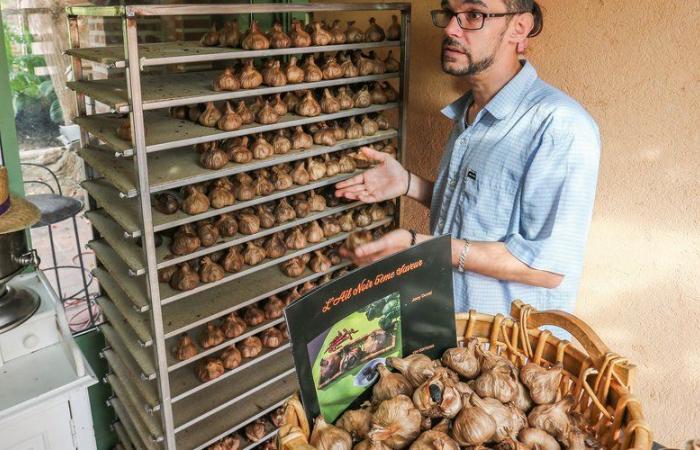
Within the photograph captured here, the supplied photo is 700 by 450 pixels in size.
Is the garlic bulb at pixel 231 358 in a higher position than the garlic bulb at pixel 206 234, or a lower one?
lower

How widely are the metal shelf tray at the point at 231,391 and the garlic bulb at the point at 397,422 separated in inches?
47.9

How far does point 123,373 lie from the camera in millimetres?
2246

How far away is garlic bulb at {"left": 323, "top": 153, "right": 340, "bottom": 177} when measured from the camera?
2.20 m

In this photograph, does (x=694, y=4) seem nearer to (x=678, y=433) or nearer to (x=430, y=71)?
(x=430, y=71)

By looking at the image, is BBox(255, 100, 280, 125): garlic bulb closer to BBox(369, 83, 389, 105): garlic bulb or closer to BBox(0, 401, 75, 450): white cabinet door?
BBox(369, 83, 389, 105): garlic bulb

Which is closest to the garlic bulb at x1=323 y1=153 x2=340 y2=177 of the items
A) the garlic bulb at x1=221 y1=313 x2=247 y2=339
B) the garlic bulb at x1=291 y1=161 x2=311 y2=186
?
the garlic bulb at x1=291 y1=161 x2=311 y2=186

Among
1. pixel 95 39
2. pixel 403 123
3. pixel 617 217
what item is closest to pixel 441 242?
pixel 617 217

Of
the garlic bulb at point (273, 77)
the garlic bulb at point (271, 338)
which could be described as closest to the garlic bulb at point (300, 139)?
the garlic bulb at point (273, 77)

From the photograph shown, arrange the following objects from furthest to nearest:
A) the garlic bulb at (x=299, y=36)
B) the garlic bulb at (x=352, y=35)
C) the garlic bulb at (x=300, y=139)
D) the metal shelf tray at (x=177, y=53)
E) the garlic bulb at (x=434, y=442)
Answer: the garlic bulb at (x=352, y=35)
the garlic bulb at (x=300, y=139)
the garlic bulb at (x=299, y=36)
the metal shelf tray at (x=177, y=53)
the garlic bulb at (x=434, y=442)

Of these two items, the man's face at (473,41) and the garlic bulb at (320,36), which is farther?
the garlic bulb at (320,36)

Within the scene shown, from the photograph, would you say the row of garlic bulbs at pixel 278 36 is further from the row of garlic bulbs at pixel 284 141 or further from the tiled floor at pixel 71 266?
the tiled floor at pixel 71 266

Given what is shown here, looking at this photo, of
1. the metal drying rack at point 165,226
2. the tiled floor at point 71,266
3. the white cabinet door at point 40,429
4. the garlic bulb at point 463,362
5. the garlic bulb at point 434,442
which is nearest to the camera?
the garlic bulb at point 434,442

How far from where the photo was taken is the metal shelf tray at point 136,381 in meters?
2.00

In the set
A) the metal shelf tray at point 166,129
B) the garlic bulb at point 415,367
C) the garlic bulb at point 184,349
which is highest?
the metal shelf tray at point 166,129
